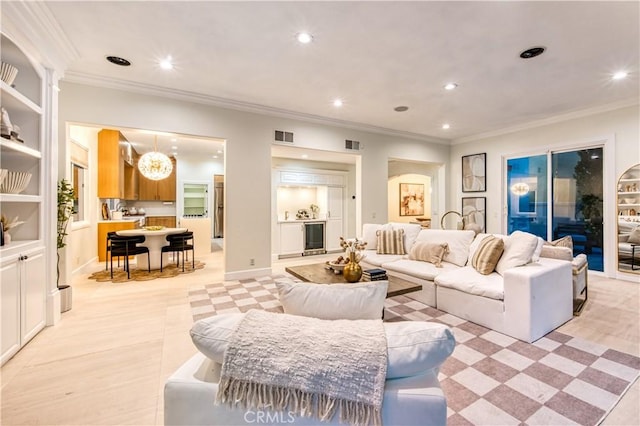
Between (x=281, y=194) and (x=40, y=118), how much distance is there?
5.10m

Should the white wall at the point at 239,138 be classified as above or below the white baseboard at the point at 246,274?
above

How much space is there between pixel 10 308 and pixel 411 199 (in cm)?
867

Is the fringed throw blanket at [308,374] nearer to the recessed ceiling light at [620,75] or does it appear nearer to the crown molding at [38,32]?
the crown molding at [38,32]

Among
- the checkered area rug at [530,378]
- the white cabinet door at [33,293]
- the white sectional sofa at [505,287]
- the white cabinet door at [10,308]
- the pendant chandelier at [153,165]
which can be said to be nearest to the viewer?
the checkered area rug at [530,378]

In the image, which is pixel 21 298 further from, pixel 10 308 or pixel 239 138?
pixel 239 138

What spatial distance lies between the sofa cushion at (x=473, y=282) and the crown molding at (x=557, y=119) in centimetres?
385

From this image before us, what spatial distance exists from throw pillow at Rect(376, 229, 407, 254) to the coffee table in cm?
129

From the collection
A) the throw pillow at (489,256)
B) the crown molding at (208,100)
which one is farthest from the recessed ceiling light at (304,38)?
the throw pillow at (489,256)

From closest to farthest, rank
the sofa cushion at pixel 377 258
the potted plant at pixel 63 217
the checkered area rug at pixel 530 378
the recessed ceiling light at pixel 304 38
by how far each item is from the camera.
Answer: the checkered area rug at pixel 530 378 → the recessed ceiling light at pixel 304 38 → the potted plant at pixel 63 217 → the sofa cushion at pixel 377 258

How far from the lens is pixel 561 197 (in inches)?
209

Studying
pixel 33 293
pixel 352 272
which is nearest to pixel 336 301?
pixel 352 272

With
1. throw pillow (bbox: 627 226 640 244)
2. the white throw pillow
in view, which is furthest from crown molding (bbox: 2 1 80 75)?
throw pillow (bbox: 627 226 640 244)

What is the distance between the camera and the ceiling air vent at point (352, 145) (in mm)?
5609

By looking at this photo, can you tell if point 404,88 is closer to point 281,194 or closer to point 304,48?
point 304,48
